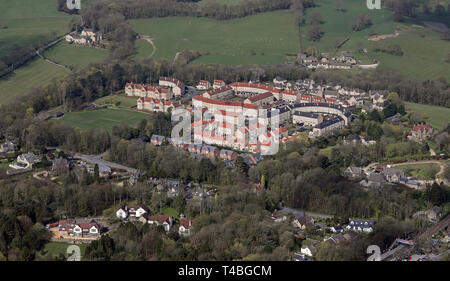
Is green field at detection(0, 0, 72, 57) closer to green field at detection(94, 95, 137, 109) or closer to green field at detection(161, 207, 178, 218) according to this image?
green field at detection(94, 95, 137, 109)

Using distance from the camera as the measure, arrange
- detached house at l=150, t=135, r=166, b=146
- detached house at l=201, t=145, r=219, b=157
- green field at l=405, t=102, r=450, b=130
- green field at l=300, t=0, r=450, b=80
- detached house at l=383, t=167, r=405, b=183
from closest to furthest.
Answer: detached house at l=383, t=167, r=405, b=183, detached house at l=201, t=145, r=219, b=157, detached house at l=150, t=135, r=166, b=146, green field at l=405, t=102, r=450, b=130, green field at l=300, t=0, r=450, b=80

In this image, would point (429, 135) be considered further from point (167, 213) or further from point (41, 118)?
point (41, 118)

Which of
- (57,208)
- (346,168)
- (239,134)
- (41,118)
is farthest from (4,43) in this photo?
(346,168)

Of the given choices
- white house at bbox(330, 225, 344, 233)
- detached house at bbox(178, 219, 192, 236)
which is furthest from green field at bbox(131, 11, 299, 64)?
detached house at bbox(178, 219, 192, 236)

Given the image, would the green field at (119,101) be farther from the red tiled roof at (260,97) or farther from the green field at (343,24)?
the green field at (343,24)

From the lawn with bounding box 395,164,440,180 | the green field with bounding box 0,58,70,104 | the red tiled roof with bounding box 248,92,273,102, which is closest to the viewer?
the lawn with bounding box 395,164,440,180
